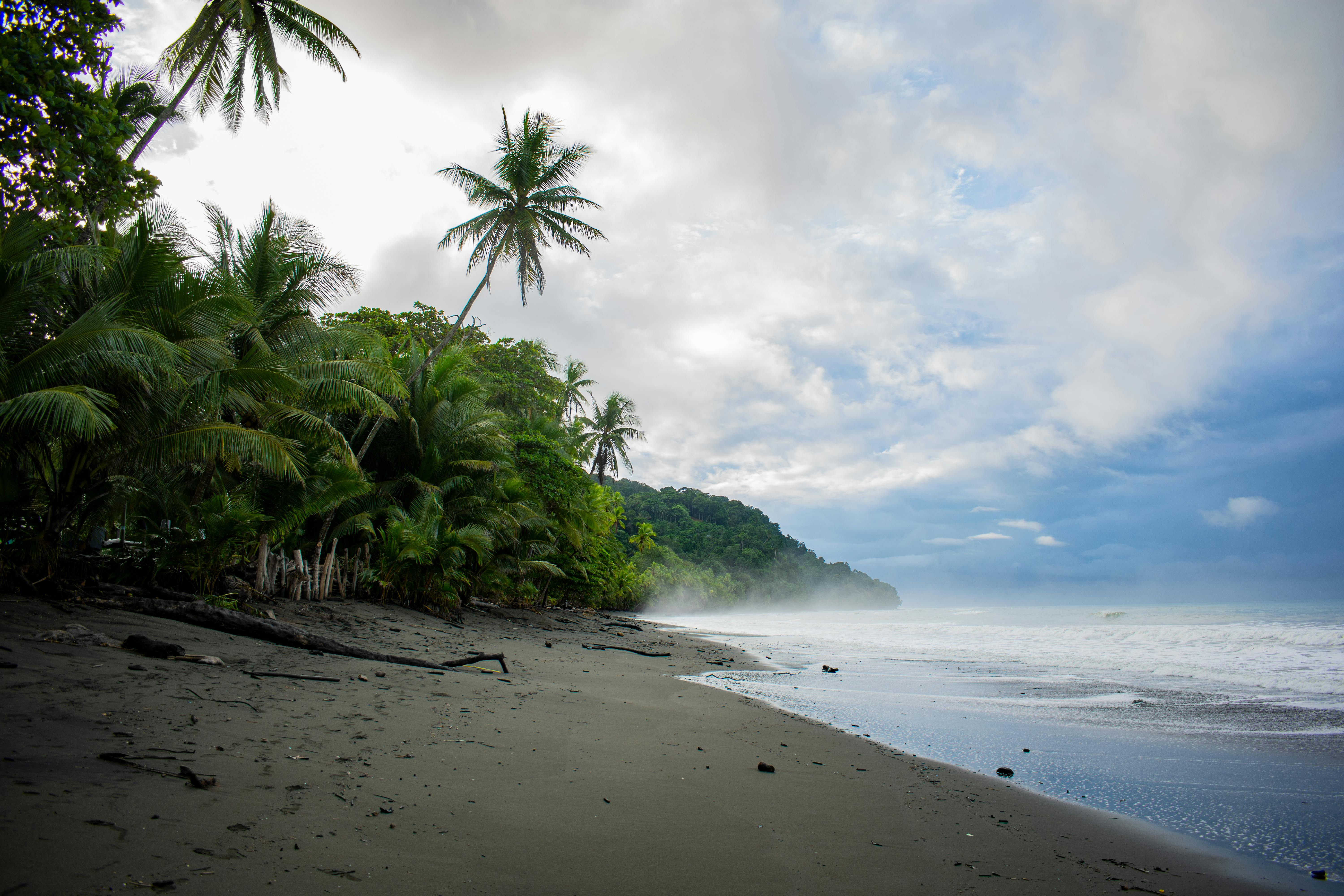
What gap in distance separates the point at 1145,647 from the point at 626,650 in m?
12.0

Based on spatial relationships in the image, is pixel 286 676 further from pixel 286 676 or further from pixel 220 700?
pixel 220 700

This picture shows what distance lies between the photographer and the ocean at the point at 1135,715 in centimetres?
375

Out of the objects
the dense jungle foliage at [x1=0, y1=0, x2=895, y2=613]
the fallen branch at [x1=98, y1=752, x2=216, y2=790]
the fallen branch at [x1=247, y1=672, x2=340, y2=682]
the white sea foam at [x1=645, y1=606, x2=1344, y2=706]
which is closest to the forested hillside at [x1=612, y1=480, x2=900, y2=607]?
the white sea foam at [x1=645, y1=606, x2=1344, y2=706]

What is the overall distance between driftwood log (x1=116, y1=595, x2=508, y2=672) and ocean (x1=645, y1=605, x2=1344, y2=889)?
3697 millimetres

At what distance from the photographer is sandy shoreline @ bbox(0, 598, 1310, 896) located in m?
2.11

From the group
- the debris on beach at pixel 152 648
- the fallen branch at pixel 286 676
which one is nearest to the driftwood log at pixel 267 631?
the fallen branch at pixel 286 676

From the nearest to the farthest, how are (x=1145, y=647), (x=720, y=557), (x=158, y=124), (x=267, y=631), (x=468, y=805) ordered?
1. (x=468, y=805)
2. (x=267, y=631)
3. (x=158, y=124)
4. (x=1145, y=647)
5. (x=720, y=557)

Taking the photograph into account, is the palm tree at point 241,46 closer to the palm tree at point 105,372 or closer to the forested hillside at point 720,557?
the palm tree at point 105,372

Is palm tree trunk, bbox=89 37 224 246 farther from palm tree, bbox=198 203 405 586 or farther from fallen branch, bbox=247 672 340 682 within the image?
fallen branch, bbox=247 672 340 682

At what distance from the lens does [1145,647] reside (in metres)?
14.6

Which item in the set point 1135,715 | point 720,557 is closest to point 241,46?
point 1135,715

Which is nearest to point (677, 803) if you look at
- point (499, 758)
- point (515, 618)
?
point (499, 758)

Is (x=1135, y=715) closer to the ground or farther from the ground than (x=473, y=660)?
farther from the ground

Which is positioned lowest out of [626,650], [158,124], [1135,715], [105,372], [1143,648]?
[626,650]
